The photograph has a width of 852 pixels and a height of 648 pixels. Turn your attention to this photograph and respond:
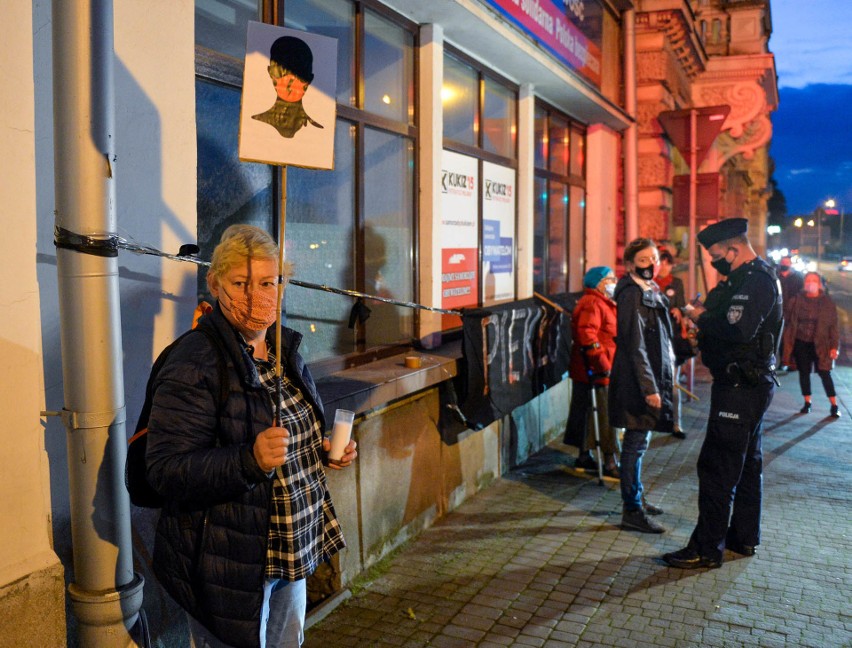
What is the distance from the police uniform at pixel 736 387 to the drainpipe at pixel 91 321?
3.66m

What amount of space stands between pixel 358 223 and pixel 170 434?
3.56m

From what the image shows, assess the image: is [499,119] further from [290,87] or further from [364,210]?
[290,87]

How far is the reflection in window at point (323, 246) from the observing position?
524cm

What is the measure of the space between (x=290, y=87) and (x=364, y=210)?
3.08m

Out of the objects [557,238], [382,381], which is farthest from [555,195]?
[382,381]

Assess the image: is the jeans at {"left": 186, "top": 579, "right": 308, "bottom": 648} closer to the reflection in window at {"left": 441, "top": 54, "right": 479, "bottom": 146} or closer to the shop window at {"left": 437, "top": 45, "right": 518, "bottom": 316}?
the shop window at {"left": 437, "top": 45, "right": 518, "bottom": 316}

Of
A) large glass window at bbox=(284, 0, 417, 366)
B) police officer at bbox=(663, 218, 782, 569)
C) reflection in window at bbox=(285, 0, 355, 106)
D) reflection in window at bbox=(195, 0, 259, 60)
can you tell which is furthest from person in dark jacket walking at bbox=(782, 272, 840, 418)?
reflection in window at bbox=(195, 0, 259, 60)

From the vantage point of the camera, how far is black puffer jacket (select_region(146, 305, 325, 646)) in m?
2.49

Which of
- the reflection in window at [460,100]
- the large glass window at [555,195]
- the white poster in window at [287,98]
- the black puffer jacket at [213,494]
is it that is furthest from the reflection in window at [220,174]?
the large glass window at [555,195]

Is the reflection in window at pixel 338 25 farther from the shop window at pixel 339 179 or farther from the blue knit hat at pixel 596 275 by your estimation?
the blue knit hat at pixel 596 275

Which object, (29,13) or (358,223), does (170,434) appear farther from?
(358,223)

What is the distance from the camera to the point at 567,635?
4.36 m

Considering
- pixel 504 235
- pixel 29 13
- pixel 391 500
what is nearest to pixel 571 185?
pixel 504 235

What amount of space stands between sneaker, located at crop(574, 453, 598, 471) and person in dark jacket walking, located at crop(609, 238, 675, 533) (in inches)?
60.2
